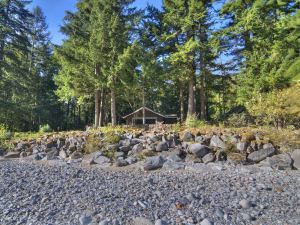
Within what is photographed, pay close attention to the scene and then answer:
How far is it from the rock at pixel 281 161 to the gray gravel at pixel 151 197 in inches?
14.5

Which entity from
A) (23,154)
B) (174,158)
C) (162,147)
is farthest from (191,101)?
(23,154)

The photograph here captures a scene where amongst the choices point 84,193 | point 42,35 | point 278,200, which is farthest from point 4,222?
point 42,35

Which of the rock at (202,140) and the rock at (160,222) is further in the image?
the rock at (202,140)

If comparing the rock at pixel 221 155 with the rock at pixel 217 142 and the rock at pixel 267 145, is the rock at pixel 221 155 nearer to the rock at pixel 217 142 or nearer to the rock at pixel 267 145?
the rock at pixel 217 142

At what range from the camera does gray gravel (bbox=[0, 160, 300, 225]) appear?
4688 mm

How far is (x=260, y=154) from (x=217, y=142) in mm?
1493

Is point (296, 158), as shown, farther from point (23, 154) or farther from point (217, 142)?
point (23, 154)

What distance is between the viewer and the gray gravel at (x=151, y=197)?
185 inches

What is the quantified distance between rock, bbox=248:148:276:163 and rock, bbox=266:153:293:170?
0.30 meters

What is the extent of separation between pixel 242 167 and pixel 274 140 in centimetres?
201

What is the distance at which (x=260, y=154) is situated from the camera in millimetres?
9211

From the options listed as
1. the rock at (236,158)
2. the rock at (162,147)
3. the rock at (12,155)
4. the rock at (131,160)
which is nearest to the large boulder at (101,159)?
the rock at (131,160)

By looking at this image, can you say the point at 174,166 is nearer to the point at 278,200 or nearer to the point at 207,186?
the point at 207,186

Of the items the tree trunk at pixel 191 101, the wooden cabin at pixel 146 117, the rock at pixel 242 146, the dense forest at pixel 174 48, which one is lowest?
the rock at pixel 242 146
